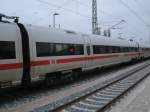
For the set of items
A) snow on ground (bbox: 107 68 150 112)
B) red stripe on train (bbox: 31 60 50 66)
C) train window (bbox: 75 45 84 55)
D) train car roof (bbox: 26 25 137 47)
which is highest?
train car roof (bbox: 26 25 137 47)

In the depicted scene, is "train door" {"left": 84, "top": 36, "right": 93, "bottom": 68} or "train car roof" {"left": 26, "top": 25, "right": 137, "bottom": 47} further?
"train door" {"left": 84, "top": 36, "right": 93, "bottom": 68}

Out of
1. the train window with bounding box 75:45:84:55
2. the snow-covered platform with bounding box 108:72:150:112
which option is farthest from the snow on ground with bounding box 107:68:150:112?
the train window with bounding box 75:45:84:55

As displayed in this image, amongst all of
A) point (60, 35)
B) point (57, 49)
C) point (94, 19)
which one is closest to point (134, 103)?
point (57, 49)

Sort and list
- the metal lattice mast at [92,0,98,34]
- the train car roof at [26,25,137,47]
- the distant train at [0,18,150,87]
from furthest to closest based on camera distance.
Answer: the metal lattice mast at [92,0,98,34], the train car roof at [26,25,137,47], the distant train at [0,18,150,87]

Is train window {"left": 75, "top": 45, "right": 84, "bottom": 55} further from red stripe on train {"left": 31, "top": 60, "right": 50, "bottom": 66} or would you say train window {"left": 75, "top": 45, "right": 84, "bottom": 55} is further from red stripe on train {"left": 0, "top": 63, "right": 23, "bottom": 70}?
red stripe on train {"left": 0, "top": 63, "right": 23, "bottom": 70}

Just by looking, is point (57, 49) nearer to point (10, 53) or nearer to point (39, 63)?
point (39, 63)

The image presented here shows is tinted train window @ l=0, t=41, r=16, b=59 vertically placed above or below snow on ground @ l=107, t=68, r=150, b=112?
above

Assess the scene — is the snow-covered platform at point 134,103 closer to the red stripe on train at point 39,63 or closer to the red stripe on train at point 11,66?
the red stripe on train at point 39,63

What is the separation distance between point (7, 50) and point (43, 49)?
262cm

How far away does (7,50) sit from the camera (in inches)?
456

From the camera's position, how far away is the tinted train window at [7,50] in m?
11.4

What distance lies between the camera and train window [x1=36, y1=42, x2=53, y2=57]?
1359 cm

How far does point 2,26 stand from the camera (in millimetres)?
11492

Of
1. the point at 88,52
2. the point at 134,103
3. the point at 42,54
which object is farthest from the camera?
the point at 88,52
